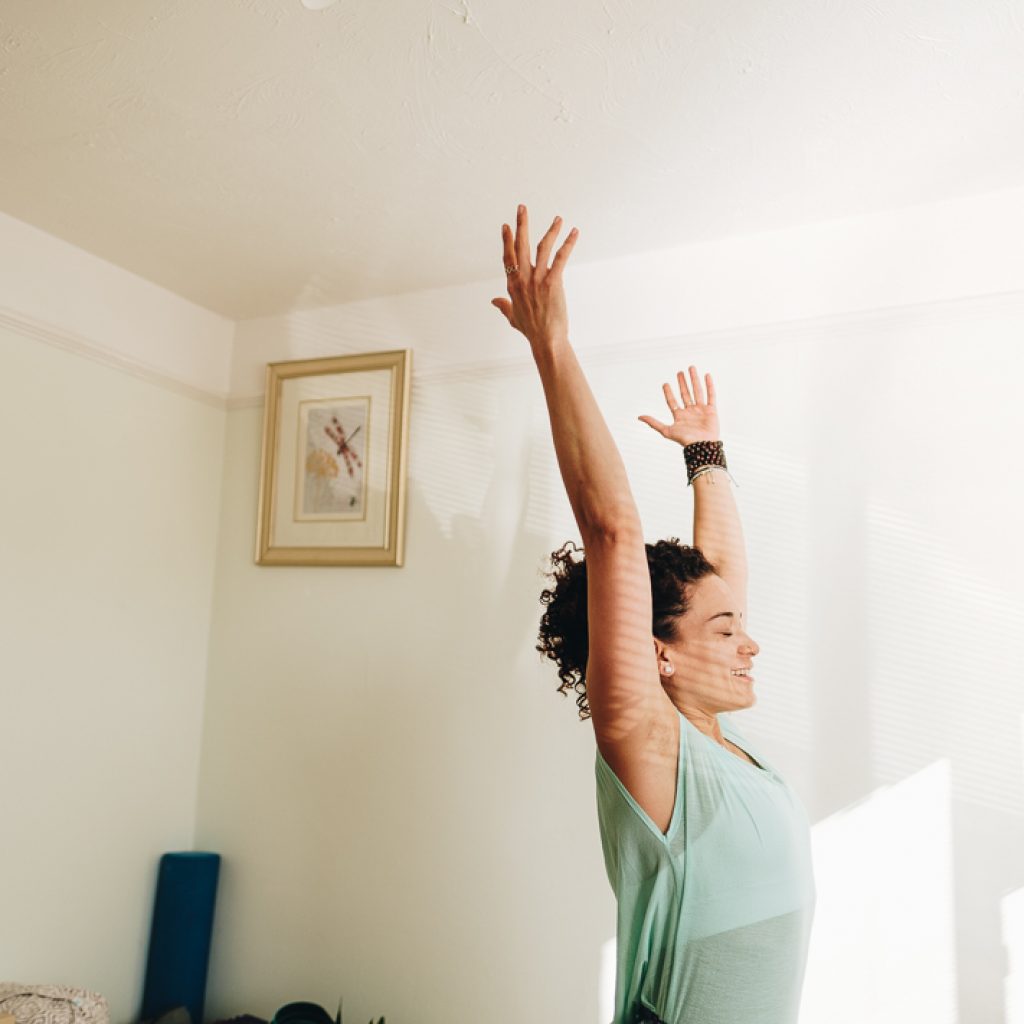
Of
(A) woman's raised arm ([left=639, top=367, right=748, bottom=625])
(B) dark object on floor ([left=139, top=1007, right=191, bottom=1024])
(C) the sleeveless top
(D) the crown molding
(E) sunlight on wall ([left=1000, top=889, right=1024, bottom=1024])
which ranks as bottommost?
(B) dark object on floor ([left=139, top=1007, right=191, bottom=1024])

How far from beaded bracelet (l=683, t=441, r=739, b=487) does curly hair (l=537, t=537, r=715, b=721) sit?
361mm

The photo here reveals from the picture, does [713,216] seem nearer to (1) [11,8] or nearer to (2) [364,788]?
(1) [11,8]

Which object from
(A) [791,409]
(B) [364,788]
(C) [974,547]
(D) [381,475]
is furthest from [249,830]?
(C) [974,547]

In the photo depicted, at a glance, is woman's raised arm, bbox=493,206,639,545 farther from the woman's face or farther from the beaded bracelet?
the beaded bracelet

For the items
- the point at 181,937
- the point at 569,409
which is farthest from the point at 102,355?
the point at 569,409

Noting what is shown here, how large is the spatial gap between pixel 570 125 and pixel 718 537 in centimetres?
86

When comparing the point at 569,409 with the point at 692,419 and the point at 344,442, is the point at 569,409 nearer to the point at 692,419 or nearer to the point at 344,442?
the point at 692,419

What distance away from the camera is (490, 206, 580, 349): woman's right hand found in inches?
46.1

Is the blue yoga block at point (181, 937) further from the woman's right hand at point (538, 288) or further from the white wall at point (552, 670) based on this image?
the woman's right hand at point (538, 288)

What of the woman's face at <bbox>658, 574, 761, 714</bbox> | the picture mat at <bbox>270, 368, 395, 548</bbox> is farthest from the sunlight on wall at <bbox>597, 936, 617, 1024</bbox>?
the picture mat at <bbox>270, 368, 395, 548</bbox>

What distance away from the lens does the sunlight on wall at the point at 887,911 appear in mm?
1968

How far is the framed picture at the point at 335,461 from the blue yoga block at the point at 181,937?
0.90 metres

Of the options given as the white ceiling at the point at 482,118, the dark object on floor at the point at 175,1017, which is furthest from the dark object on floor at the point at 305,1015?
the white ceiling at the point at 482,118

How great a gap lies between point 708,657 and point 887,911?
40.0 inches
